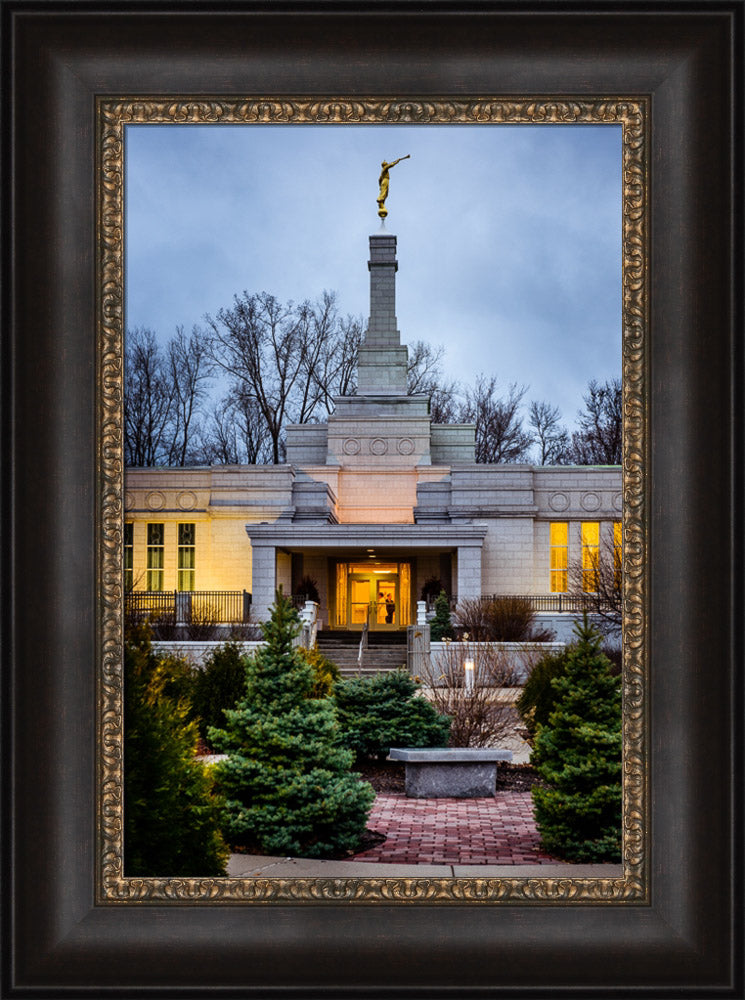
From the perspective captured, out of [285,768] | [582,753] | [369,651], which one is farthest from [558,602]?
[285,768]

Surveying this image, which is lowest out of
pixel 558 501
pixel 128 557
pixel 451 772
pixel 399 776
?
pixel 399 776

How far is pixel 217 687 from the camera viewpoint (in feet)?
35.1

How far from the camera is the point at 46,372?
524cm

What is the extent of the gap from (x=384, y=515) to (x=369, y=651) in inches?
565

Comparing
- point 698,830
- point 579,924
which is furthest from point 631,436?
point 579,924

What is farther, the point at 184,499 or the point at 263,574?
the point at 263,574

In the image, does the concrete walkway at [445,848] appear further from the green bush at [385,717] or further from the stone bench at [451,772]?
the green bush at [385,717]

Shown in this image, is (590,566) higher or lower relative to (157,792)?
higher

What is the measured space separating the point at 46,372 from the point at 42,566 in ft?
3.72

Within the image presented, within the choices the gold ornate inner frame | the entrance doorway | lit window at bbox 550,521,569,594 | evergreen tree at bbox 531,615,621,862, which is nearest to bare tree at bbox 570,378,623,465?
the gold ornate inner frame

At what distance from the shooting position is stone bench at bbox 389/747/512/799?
31.0 ft

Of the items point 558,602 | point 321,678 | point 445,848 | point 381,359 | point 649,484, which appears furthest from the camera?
point 381,359

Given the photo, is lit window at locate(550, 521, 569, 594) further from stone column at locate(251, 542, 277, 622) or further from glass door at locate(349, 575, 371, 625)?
stone column at locate(251, 542, 277, 622)

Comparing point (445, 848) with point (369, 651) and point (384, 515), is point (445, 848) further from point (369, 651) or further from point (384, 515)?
point (384, 515)
